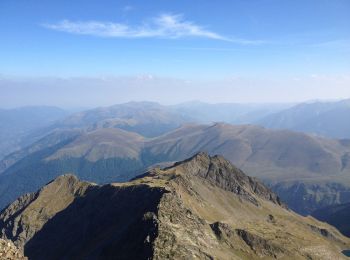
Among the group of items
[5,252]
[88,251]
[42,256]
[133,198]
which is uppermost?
[5,252]

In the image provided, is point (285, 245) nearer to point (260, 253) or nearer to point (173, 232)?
point (260, 253)

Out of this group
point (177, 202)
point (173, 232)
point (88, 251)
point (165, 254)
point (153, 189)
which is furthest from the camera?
point (153, 189)

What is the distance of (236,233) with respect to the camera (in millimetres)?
180500

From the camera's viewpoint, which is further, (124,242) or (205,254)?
(124,242)

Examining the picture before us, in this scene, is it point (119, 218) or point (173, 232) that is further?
point (119, 218)

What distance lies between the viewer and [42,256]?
655ft

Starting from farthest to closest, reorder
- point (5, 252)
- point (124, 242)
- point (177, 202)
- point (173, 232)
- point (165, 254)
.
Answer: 1. point (177, 202)
2. point (124, 242)
3. point (173, 232)
4. point (165, 254)
5. point (5, 252)

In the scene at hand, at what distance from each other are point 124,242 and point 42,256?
80.5m

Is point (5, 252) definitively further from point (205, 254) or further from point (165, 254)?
point (205, 254)

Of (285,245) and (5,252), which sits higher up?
(5,252)

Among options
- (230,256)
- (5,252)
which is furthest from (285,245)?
(5,252)

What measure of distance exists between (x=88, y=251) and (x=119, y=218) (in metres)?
23.5

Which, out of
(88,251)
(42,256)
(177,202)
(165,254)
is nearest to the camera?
(165,254)

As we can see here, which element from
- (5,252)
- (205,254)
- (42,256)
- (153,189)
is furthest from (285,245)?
(5,252)
